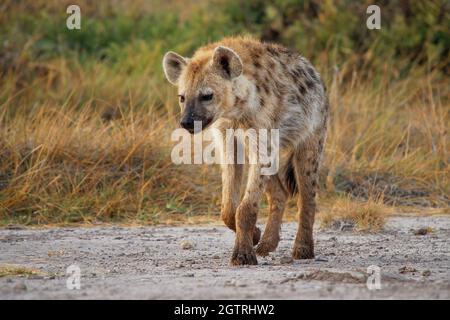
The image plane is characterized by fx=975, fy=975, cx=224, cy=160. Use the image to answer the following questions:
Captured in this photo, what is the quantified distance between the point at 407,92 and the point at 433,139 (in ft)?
4.64

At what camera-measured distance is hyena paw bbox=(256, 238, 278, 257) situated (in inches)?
236

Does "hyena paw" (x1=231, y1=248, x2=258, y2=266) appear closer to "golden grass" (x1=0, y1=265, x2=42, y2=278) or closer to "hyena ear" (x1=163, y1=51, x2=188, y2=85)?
"golden grass" (x1=0, y1=265, x2=42, y2=278)

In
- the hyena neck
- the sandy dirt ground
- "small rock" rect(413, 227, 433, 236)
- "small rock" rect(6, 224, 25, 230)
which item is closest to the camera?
the sandy dirt ground

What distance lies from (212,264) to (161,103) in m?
3.98

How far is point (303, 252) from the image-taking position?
5895 mm

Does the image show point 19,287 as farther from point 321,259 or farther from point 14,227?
point 14,227

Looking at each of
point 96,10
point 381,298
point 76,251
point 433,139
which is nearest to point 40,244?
point 76,251

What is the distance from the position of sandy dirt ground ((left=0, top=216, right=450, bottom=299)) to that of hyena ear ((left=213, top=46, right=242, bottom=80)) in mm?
1096

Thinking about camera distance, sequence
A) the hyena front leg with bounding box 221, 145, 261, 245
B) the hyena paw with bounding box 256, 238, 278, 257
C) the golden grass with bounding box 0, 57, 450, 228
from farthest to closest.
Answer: the golden grass with bounding box 0, 57, 450, 228 → the hyena paw with bounding box 256, 238, 278, 257 → the hyena front leg with bounding box 221, 145, 261, 245

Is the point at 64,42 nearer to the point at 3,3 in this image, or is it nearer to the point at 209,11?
the point at 3,3

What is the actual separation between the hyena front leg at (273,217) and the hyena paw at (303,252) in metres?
0.15

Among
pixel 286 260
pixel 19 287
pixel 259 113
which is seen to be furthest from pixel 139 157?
pixel 19 287

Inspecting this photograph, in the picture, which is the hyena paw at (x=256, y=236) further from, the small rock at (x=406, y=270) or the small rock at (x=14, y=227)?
the small rock at (x=14, y=227)

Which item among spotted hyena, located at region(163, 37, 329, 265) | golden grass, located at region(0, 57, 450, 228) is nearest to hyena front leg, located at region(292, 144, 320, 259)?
spotted hyena, located at region(163, 37, 329, 265)
